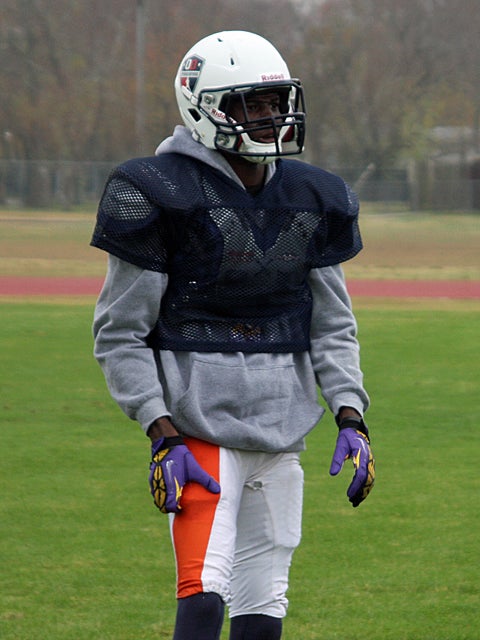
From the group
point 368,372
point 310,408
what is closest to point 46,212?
point 368,372

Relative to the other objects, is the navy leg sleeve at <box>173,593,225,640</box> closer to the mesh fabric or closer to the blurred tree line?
the mesh fabric

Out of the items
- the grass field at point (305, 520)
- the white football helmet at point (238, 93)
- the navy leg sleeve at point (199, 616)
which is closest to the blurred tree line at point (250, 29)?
the grass field at point (305, 520)

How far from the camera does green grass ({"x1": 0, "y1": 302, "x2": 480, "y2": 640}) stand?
436cm

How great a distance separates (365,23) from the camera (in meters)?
55.1

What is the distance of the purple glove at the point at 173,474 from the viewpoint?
2.87 m

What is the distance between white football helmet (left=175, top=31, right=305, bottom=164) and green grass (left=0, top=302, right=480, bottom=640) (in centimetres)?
184

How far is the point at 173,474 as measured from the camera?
287cm

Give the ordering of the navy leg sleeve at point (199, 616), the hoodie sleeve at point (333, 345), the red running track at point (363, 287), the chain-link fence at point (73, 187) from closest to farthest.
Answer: the navy leg sleeve at point (199, 616)
the hoodie sleeve at point (333, 345)
the red running track at point (363, 287)
the chain-link fence at point (73, 187)

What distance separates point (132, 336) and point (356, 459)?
0.63 metres

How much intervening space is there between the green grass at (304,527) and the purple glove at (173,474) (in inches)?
55.7

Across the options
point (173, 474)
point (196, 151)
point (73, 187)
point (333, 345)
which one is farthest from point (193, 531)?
point (73, 187)

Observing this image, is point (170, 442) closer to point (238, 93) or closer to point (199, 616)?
point (199, 616)

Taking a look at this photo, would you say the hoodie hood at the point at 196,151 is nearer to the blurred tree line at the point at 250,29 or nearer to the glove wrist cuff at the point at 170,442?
the glove wrist cuff at the point at 170,442

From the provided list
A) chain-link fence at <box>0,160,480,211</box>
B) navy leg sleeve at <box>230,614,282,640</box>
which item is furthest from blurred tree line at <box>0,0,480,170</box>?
navy leg sleeve at <box>230,614,282,640</box>
